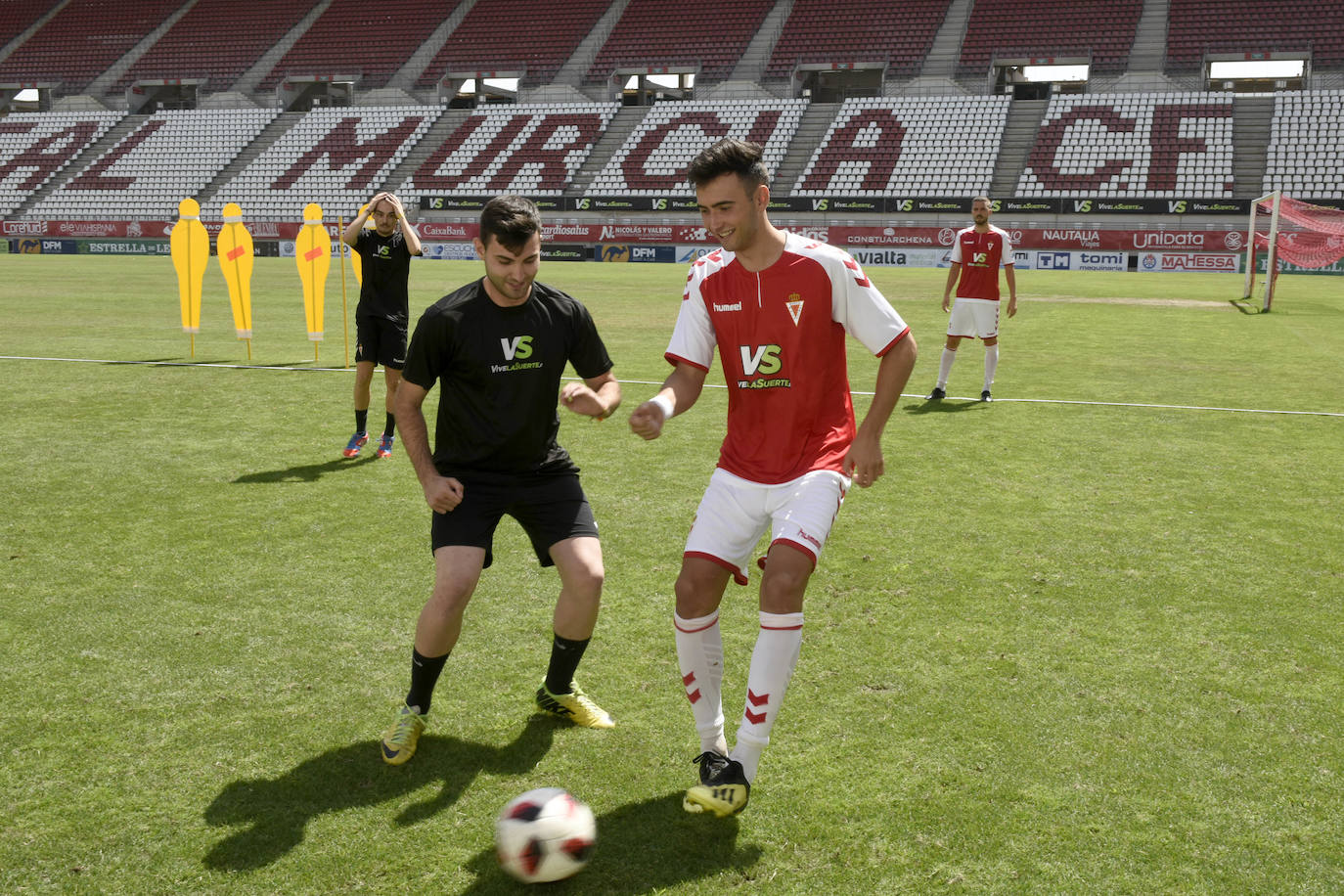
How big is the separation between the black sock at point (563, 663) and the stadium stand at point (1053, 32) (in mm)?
48347

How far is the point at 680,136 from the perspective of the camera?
47.5 m

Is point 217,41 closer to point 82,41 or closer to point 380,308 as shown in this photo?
point 82,41

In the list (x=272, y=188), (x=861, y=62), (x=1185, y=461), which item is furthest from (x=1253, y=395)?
(x=272, y=188)

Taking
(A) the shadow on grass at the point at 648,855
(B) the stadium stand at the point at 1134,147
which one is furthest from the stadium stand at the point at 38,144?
(A) the shadow on grass at the point at 648,855

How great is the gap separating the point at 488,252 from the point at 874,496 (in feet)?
14.4

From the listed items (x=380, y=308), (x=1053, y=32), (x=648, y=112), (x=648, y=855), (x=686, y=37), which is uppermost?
(x=686, y=37)

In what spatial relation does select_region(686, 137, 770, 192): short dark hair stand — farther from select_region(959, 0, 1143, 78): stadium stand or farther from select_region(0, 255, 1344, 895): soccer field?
select_region(959, 0, 1143, 78): stadium stand

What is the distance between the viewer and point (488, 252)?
3.89m

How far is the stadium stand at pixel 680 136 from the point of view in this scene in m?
45.0

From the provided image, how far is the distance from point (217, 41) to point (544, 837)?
64.7m

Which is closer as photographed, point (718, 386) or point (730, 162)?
point (730, 162)

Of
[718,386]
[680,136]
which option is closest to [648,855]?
[718,386]

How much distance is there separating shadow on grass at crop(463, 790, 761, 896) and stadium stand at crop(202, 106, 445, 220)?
4546cm

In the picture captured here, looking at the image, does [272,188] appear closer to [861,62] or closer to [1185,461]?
[861,62]
